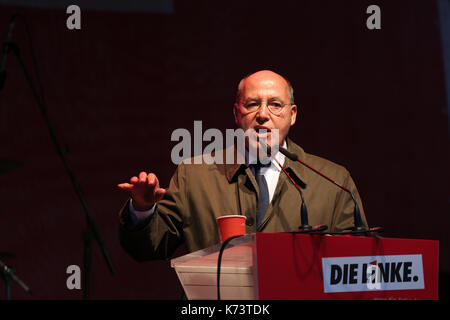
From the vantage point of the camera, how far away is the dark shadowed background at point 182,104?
2795 millimetres

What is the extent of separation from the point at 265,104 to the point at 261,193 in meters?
0.37

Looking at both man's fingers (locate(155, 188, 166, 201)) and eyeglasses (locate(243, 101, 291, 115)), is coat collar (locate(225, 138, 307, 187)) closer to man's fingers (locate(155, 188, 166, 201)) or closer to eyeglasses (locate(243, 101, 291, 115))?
eyeglasses (locate(243, 101, 291, 115))

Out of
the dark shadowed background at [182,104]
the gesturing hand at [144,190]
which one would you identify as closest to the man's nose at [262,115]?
the gesturing hand at [144,190]

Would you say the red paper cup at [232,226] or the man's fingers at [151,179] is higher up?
the man's fingers at [151,179]

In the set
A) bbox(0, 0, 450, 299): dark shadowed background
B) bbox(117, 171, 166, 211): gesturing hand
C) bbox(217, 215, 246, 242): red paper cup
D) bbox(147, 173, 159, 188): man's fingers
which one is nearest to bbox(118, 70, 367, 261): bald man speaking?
bbox(117, 171, 166, 211): gesturing hand

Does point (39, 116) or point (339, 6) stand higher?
point (339, 6)

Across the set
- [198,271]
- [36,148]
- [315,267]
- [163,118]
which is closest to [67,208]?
[36,148]

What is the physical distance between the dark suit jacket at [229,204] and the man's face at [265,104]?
0.50 feet

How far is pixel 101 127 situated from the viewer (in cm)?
289

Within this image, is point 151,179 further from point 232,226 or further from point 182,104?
point 182,104

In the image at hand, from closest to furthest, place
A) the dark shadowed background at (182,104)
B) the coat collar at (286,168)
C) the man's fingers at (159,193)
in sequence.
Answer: the man's fingers at (159,193)
the coat collar at (286,168)
the dark shadowed background at (182,104)

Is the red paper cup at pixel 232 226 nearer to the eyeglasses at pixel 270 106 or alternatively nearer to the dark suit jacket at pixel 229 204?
the dark suit jacket at pixel 229 204

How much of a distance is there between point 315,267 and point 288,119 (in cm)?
112

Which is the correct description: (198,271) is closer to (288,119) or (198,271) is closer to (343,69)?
(288,119)
